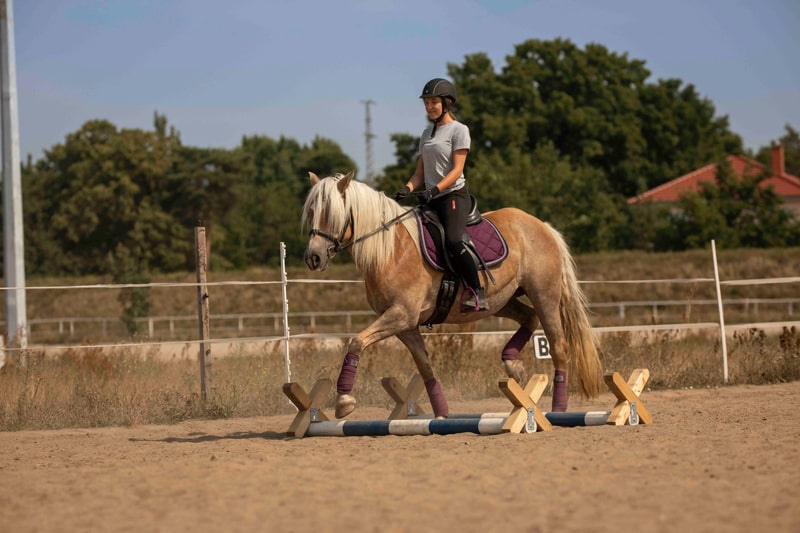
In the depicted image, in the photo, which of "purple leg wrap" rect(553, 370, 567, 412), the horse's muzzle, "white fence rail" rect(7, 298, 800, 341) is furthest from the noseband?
"white fence rail" rect(7, 298, 800, 341)

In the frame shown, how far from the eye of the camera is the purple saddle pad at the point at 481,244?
333 inches

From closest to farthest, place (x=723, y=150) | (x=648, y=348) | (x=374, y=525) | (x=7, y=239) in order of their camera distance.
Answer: (x=374, y=525) < (x=648, y=348) < (x=7, y=239) < (x=723, y=150)

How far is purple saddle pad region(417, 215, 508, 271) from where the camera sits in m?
8.46

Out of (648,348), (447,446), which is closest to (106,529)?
(447,446)

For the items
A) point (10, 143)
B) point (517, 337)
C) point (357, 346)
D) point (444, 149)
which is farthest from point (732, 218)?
point (357, 346)

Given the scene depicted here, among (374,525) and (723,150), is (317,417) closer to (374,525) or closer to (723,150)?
(374,525)

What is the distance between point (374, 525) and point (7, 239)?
13418 millimetres

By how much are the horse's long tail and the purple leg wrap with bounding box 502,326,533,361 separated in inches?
20.8

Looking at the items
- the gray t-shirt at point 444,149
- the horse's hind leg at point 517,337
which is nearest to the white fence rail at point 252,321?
the horse's hind leg at point 517,337

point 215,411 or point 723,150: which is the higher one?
point 723,150

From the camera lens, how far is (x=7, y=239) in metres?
16.4

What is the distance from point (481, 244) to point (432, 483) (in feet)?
10.7

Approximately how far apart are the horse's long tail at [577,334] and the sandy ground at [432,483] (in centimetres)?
128

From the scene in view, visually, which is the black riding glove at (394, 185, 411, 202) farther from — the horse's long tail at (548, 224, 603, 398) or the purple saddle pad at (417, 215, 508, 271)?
the horse's long tail at (548, 224, 603, 398)
